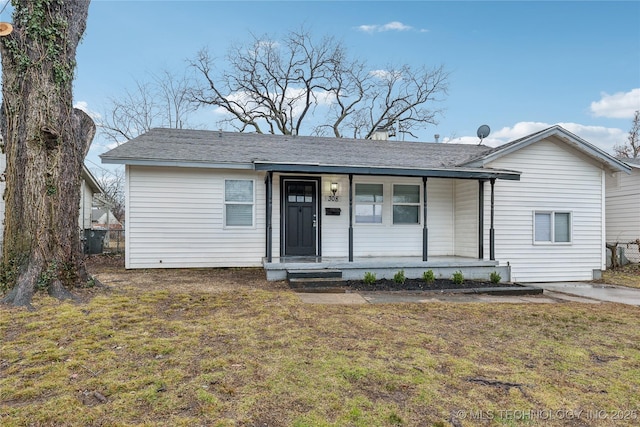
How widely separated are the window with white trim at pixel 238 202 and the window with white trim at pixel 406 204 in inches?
150

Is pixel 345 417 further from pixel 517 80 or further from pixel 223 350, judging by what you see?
pixel 517 80

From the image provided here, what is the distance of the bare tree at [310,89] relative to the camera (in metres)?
23.0

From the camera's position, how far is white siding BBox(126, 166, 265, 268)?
Result: 29.4 feet

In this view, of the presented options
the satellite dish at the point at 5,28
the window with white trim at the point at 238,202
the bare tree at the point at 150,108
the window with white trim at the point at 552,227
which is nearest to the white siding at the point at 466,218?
the window with white trim at the point at 552,227

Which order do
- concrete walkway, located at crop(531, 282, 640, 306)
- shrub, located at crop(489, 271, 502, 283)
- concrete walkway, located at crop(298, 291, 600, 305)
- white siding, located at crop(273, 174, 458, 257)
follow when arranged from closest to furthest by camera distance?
concrete walkway, located at crop(298, 291, 600, 305) → concrete walkway, located at crop(531, 282, 640, 306) → shrub, located at crop(489, 271, 502, 283) → white siding, located at crop(273, 174, 458, 257)

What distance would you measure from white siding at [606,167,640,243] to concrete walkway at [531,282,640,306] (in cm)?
533

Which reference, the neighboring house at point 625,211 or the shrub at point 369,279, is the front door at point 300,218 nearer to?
the shrub at point 369,279

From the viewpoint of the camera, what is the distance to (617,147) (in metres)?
25.4

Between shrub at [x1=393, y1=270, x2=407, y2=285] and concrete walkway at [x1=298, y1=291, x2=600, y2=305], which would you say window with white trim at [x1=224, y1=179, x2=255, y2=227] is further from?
shrub at [x1=393, y1=270, x2=407, y2=285]

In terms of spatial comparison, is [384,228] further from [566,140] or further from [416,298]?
[566,140]

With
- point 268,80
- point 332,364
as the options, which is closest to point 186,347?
point 332,364

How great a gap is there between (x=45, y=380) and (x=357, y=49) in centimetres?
2383

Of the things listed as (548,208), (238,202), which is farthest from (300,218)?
(548,208)

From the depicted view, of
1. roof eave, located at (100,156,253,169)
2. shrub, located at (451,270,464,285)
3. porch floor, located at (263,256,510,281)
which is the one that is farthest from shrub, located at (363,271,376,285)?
roof eave, located at (100,156,253,169)
